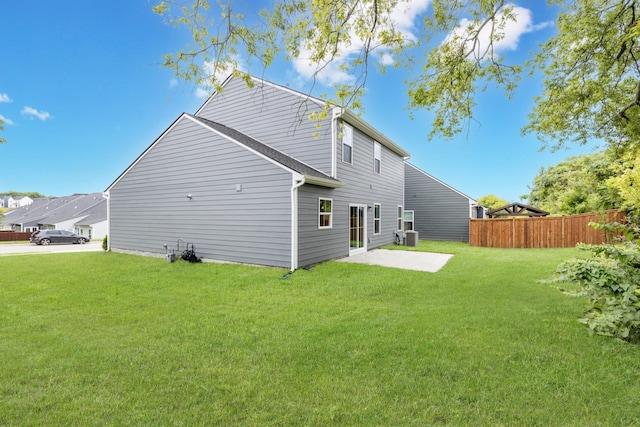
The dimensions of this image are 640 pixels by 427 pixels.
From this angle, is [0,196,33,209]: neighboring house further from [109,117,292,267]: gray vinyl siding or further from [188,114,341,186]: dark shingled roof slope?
[188,114,341,186]: dark shingled roof slope

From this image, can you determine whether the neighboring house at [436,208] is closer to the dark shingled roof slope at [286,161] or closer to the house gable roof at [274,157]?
the house gable roof at [274,157]

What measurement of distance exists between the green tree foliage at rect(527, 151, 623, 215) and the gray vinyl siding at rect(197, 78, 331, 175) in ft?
24.0

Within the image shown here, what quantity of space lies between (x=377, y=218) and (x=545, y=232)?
7425mm

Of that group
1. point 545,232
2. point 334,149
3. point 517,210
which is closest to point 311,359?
point 334,149

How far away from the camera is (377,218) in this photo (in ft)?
44.7

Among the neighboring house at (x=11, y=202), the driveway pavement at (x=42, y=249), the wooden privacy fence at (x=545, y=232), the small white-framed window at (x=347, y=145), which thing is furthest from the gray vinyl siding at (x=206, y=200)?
the neighboring house at (x=11, y=202)

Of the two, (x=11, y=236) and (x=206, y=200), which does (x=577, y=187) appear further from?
(x=11, y=236)

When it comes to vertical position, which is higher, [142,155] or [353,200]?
[142,155]

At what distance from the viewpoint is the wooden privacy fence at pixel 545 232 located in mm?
12469

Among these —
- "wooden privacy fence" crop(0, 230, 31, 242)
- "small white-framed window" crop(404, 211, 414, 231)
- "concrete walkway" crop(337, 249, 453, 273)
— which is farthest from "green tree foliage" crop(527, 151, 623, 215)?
"wooden privacy fence" crop(0, 230, 31, 242)

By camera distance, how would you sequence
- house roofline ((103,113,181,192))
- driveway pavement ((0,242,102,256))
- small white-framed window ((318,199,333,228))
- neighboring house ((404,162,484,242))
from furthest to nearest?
neighboring house ((404,162,484,242)) < driveway pavement ((0,242,102,256)) < house roofline ((103,113,181,192)) < small white-framed window ((318,199,333,228))

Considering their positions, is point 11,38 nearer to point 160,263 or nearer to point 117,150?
point 160,263

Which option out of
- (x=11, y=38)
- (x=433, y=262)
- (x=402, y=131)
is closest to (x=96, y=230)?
(x=11, y=38)

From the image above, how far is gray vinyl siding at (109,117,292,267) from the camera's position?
838 centimetres
